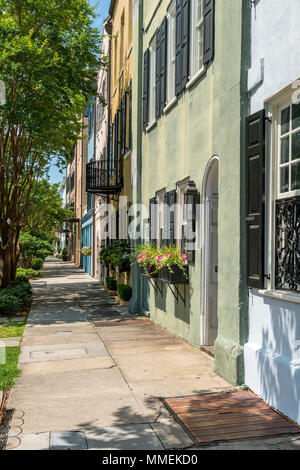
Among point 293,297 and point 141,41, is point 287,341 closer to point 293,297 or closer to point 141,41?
point 293,297

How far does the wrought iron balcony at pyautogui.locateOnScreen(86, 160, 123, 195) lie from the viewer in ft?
54.2

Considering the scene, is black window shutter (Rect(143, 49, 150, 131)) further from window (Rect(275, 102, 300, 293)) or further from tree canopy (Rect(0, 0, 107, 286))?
window (Rect(275, 102, 300, 293))

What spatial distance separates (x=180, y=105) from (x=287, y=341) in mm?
5782

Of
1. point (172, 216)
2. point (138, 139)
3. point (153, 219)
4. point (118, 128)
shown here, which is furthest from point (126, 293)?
point (118, 128)

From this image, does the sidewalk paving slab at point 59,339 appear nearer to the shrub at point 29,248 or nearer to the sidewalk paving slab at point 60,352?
the sidewalk paving slab at point 60,352

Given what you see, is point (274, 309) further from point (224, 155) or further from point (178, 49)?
point (178, 49)

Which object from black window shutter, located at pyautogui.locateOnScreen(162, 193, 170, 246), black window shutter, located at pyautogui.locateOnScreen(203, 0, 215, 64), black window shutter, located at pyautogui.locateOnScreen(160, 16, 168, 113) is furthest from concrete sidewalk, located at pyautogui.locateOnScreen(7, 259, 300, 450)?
black window shutter, located at pyautogui.locateOnScreen(160, 16, 168, 113)

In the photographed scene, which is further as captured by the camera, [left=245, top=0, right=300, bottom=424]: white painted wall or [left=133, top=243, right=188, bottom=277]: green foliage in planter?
[left=133, top=243, right=188, bottom=277]: green foliage in planter

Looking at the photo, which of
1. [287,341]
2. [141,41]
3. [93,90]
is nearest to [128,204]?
[93,90]

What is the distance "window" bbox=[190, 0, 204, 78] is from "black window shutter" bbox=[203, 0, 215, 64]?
62 centimetres

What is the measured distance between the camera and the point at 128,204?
14.8m

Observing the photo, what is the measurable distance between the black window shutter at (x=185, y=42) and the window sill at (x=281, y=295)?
4.97 m

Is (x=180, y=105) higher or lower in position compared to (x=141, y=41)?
lower

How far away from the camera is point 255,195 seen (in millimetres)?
5660
